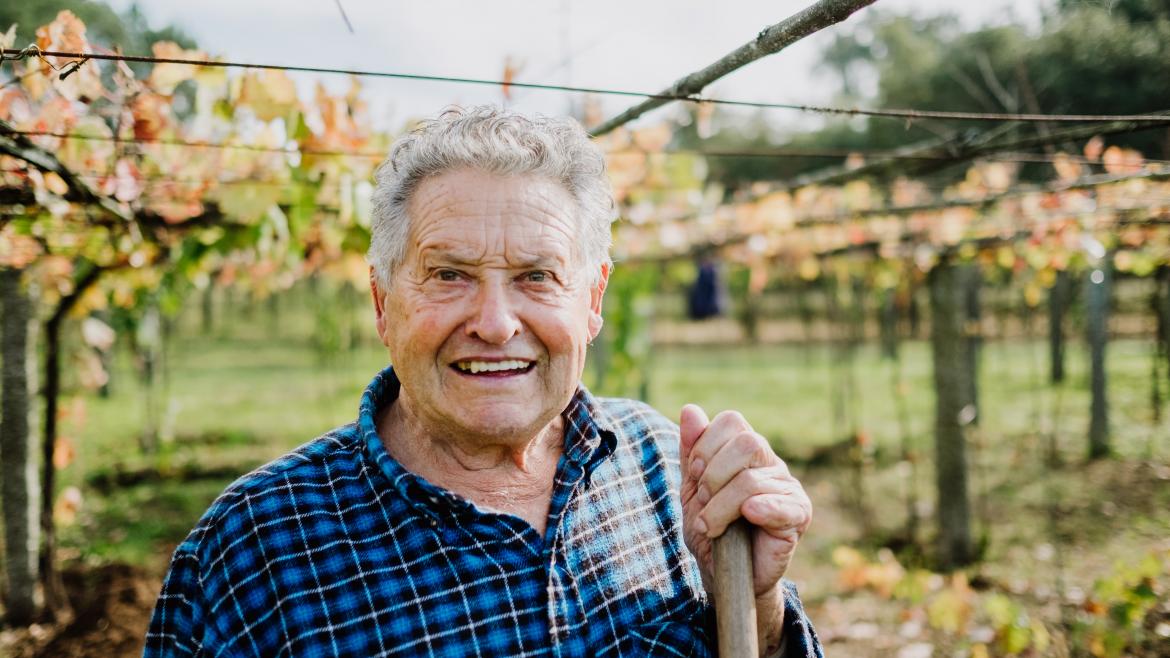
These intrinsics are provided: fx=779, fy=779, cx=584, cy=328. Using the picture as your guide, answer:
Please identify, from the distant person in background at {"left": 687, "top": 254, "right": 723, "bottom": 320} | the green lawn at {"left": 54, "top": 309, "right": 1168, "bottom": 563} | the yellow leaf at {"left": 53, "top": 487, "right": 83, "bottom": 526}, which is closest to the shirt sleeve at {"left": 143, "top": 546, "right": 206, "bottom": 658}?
the yellow leaf at {"left": 53, "top": 487, "right": 83, "bottom": 526}

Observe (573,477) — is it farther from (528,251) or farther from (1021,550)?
(1021,550)

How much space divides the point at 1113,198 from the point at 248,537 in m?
5.74

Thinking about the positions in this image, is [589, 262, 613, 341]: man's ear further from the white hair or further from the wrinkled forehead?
the wrinkled forehead

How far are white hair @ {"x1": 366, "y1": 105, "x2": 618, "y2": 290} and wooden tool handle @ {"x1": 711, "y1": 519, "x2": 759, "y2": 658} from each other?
0.60 m

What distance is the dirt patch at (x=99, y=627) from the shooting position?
4.10m

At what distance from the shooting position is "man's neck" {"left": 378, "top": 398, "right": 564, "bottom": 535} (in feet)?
5.04

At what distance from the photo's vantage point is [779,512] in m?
1.40

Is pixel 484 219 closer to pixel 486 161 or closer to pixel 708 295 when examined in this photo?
pixel 486 161

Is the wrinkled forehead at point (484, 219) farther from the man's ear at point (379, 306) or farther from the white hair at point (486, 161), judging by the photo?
the man's ear at point (379, 306)

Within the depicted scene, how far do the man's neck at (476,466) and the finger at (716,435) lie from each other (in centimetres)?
33

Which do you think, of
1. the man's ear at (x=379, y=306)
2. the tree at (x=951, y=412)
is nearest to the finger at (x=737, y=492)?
the man's ear at (x=379, y=306)

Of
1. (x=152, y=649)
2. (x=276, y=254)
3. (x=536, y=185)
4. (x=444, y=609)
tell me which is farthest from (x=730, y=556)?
(x=276, y=254)

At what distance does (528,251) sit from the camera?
1450mm

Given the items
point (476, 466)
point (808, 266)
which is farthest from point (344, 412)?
point (476, 466)
